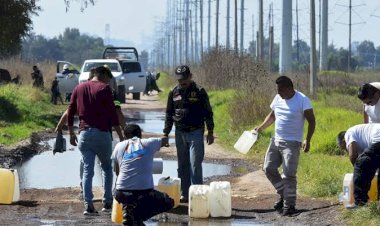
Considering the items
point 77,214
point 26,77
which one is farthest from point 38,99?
point 77,214

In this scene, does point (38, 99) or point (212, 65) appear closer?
point (38, 99)

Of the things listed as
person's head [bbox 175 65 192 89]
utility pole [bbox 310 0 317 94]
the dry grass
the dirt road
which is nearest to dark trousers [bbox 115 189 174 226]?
the dirt road

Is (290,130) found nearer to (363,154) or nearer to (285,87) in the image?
(285,87)

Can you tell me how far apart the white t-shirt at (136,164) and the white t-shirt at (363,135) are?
2437 mm

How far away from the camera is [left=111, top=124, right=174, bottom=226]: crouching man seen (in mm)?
10844

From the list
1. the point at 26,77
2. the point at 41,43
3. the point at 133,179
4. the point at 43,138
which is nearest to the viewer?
the point at 133,179

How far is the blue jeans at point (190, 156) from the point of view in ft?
44.9

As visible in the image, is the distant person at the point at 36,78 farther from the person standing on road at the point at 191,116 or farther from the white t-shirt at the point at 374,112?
the white t-shirt at the point at 374,112

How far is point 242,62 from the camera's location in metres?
39.8

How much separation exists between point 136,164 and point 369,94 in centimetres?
314

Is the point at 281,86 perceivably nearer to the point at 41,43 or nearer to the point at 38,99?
the point at 38,99

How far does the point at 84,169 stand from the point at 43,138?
43.3 feet

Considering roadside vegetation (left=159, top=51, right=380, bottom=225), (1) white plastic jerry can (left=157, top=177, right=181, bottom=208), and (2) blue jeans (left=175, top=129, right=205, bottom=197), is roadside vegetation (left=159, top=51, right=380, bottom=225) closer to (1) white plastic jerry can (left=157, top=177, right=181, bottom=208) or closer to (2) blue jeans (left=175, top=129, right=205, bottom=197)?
(2) blue jeans (left=175, top=129, right=205, bottom=197)

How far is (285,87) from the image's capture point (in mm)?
12875
